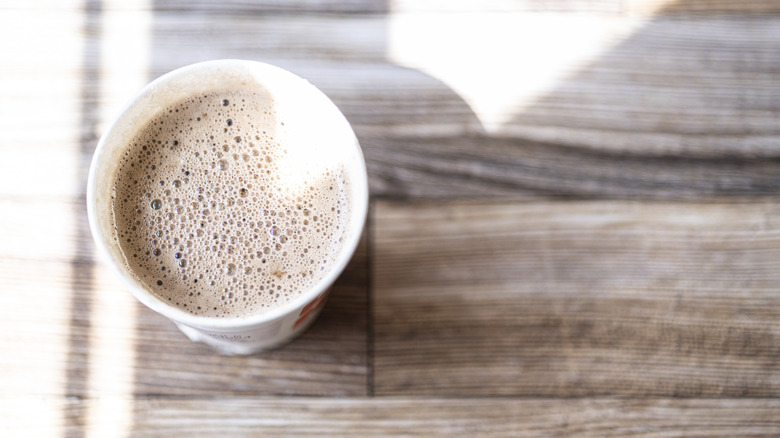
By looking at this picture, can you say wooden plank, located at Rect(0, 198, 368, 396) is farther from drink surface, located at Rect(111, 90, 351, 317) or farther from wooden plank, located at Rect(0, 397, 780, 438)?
drink surface, located at Rect(111, 90, 351, 317)

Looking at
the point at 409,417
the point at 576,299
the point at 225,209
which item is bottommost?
the point at 409,417

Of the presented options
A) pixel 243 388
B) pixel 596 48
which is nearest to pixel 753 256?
pixel 596 48

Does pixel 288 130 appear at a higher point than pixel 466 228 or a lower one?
higher

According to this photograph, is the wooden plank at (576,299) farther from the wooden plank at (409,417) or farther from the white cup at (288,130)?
the white cup at (288,130)

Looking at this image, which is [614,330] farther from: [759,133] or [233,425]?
[233,425]

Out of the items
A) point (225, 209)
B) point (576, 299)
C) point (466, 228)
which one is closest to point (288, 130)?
point (225, 209)

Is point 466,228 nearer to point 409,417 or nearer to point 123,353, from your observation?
point 409,417
